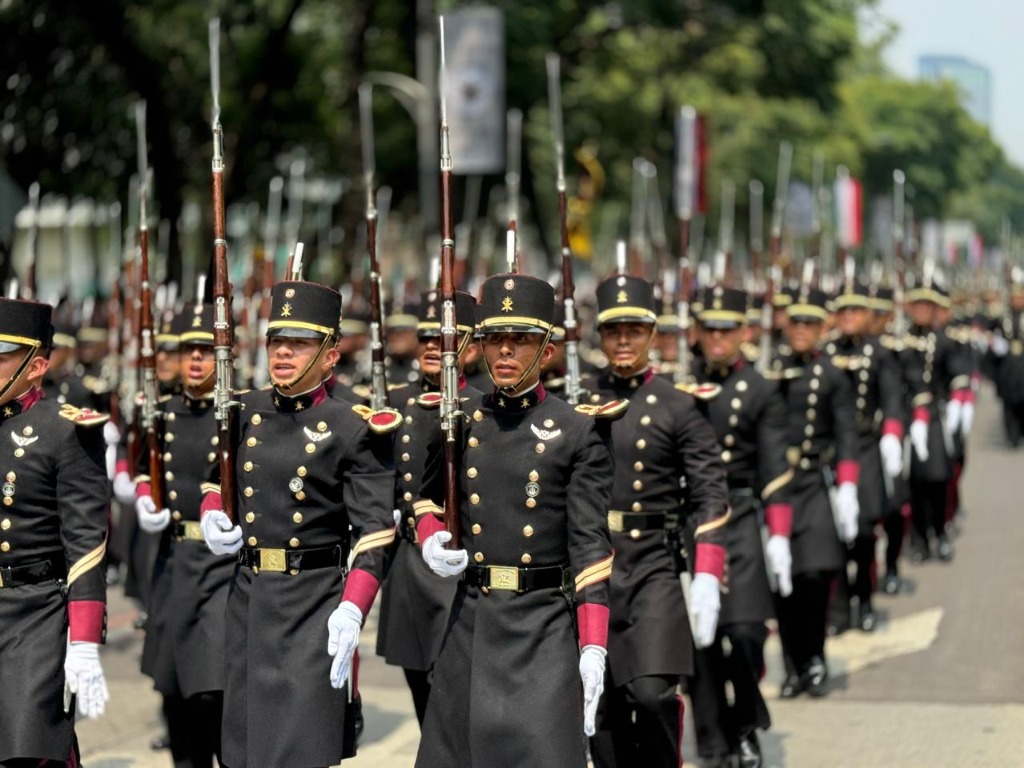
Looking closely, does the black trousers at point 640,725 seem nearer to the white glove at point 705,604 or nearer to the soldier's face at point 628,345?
the white glove at point 705,604

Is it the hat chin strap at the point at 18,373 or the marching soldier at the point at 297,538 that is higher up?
the hat chin strap at the point at 18,373

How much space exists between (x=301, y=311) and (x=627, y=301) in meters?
1.95

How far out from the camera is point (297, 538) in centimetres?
683

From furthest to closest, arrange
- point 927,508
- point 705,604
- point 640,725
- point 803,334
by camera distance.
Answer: point 927,508 < point 803,334 < point 705,604 < point 640,725

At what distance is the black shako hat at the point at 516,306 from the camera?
6.58 m

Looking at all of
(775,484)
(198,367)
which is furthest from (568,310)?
(198,367)

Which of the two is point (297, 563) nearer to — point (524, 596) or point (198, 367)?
point (524, 596)

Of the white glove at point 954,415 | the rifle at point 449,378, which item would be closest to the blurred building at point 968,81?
the white glove at point 954,415

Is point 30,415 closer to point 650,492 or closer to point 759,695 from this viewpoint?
point 650,492

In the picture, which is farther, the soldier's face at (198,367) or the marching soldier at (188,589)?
the soldier's face at (198,367)

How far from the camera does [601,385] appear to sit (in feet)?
28.4

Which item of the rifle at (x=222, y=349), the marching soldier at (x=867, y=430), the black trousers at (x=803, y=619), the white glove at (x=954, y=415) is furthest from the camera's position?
the white glove at (x=954, y=415)

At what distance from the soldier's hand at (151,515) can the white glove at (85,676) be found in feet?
6.14

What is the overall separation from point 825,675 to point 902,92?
2930 inches
